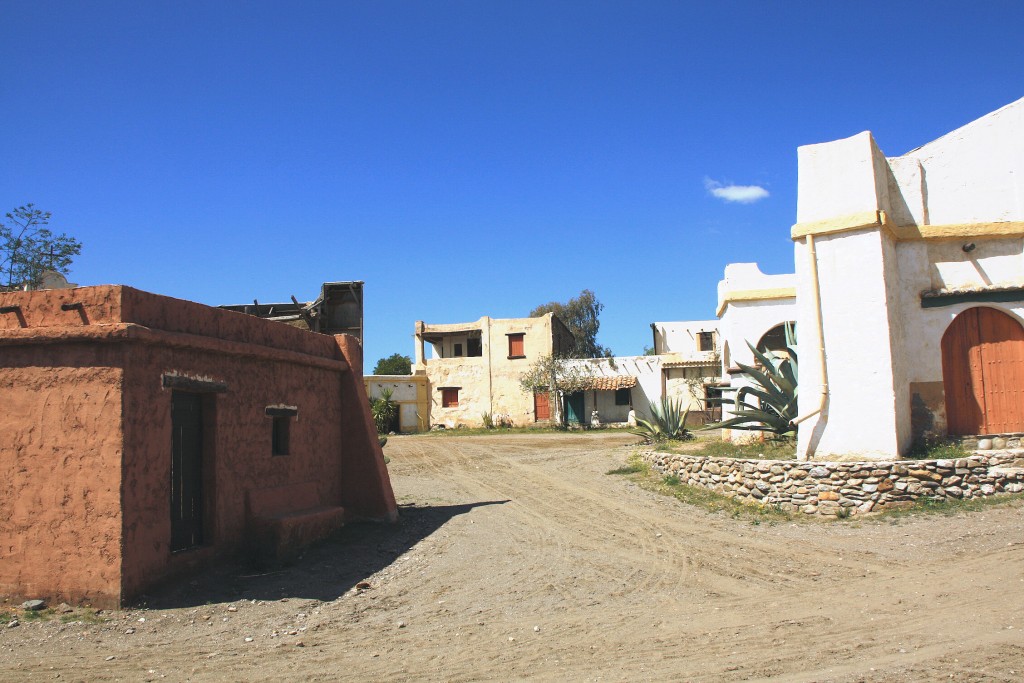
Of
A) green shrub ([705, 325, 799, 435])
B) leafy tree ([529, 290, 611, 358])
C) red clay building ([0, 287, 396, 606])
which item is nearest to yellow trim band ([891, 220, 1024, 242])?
green shrub ([705, 325, 799, 435])

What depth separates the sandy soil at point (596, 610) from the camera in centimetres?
539

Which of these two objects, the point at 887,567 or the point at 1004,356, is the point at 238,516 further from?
the point at 1004,356

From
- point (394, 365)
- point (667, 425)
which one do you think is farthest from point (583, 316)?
point (667, 425)

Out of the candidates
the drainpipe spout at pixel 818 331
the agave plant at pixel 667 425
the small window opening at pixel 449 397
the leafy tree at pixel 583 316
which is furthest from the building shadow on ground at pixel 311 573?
the leafy tree at pixel 583 316

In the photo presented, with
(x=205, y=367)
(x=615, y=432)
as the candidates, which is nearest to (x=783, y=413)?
(x=205, y=367)

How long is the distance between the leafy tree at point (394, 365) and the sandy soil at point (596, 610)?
50.8 meters

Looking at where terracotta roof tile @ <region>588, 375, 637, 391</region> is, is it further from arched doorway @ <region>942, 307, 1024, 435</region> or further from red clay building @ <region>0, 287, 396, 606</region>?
red clay building @ <region>0, 287, 396, 606</region>

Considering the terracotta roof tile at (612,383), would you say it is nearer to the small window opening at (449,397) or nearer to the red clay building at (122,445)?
the small window opening at (449,397)

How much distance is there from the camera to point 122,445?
22.2 ft

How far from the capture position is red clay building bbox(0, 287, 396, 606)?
6777mm

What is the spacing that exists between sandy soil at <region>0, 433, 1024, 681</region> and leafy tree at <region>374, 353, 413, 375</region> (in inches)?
2001

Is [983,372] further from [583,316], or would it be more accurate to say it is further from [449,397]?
[583,316]

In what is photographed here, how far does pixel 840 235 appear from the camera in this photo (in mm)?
10805

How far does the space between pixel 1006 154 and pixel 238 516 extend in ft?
39.7
